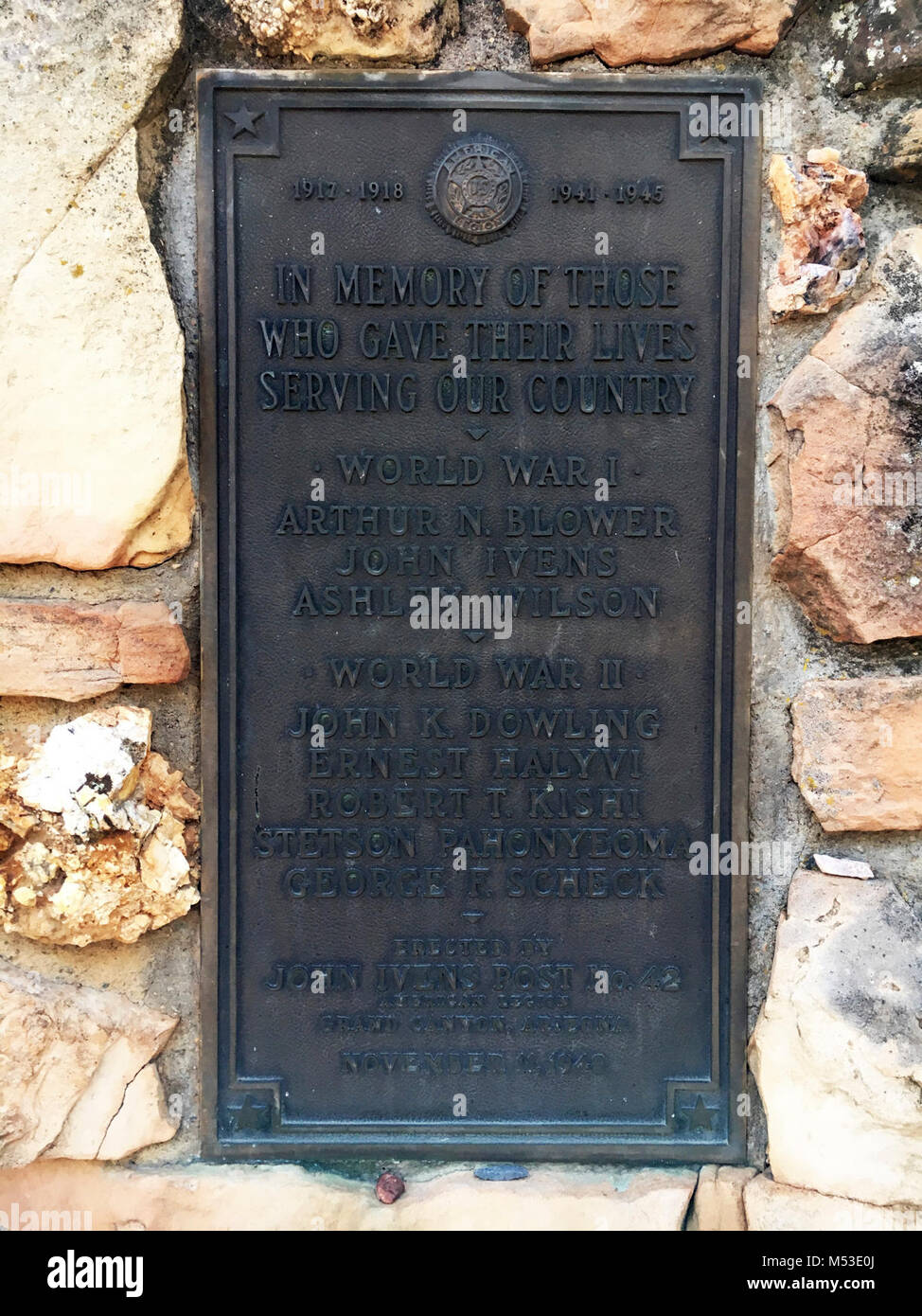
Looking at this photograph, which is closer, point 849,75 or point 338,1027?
point 849,75

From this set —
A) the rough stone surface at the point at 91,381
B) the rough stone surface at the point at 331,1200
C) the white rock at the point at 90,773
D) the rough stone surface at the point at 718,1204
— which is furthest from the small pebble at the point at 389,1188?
the rough stone surface at the point at 91,381

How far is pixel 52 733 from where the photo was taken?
2.13 meters

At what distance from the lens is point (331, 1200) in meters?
2.17

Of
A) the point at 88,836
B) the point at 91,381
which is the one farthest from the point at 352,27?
the point at 88,836

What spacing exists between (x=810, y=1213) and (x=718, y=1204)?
214mm

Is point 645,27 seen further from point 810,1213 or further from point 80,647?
point 810,1213

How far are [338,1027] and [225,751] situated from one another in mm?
757

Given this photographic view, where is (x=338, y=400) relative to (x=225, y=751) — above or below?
above

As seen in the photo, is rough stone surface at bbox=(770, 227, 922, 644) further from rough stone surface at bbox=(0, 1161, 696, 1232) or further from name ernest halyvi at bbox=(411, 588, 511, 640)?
rough stone surface at bbox=(0, 1161, 696, 1232)

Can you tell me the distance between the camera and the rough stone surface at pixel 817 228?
210 cm

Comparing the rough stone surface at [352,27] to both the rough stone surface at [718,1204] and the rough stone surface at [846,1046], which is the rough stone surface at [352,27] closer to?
the rough stone surface at [846,1046]

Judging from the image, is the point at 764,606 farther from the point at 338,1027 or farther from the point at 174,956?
the point at 174,956

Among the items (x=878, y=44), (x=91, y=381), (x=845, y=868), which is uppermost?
(x=878, y=44)

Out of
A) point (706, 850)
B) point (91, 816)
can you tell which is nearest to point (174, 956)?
point (91, 816)
